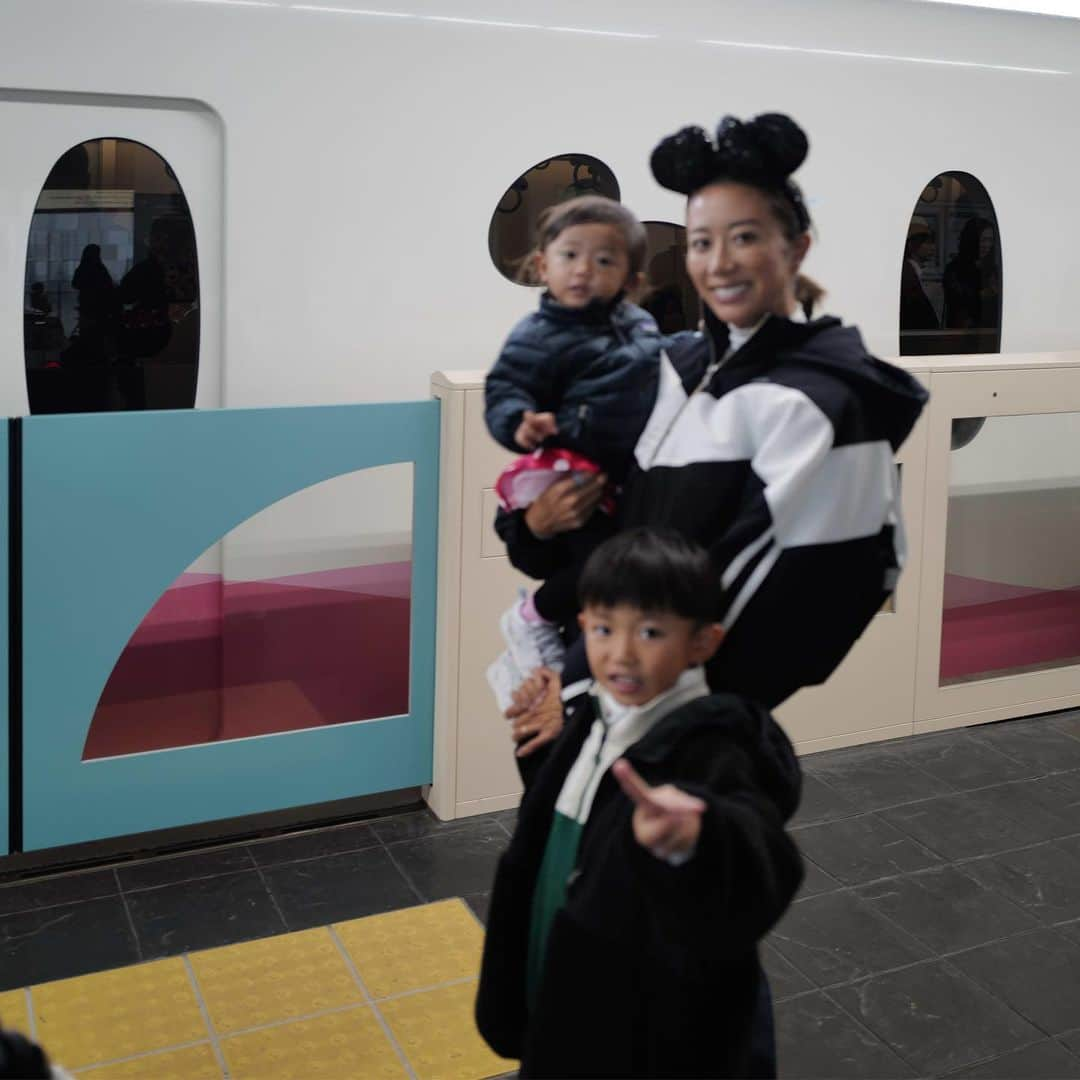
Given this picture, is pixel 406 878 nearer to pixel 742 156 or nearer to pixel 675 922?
pixel 675 922

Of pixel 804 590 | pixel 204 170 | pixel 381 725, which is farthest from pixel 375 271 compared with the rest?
pixel 804 590

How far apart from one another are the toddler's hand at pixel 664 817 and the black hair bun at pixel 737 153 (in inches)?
29.1

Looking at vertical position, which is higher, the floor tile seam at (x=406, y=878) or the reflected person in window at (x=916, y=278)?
the reflected person in window at (x=916, y=278)

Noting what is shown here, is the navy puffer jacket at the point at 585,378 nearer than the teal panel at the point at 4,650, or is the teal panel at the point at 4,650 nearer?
the navy puffer jacket at the point at 585,378

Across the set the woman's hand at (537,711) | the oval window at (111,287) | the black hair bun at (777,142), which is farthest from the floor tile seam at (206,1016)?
the black hair bun at (777,142)

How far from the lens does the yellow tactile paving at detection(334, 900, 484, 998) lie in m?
3.56

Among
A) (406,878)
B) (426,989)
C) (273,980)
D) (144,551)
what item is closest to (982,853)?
(406,878)

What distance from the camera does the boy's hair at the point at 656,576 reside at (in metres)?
1.72

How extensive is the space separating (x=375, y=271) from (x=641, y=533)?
2954 mm

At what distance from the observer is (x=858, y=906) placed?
402cm

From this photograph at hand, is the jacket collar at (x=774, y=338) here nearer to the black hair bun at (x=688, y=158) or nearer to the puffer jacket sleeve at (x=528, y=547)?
the black hair bun at (x=688, y=158)

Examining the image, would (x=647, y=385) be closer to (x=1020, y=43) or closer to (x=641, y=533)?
(x=641, y=533)

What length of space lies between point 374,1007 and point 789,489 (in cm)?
216

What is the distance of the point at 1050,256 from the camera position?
5961 millimetres
